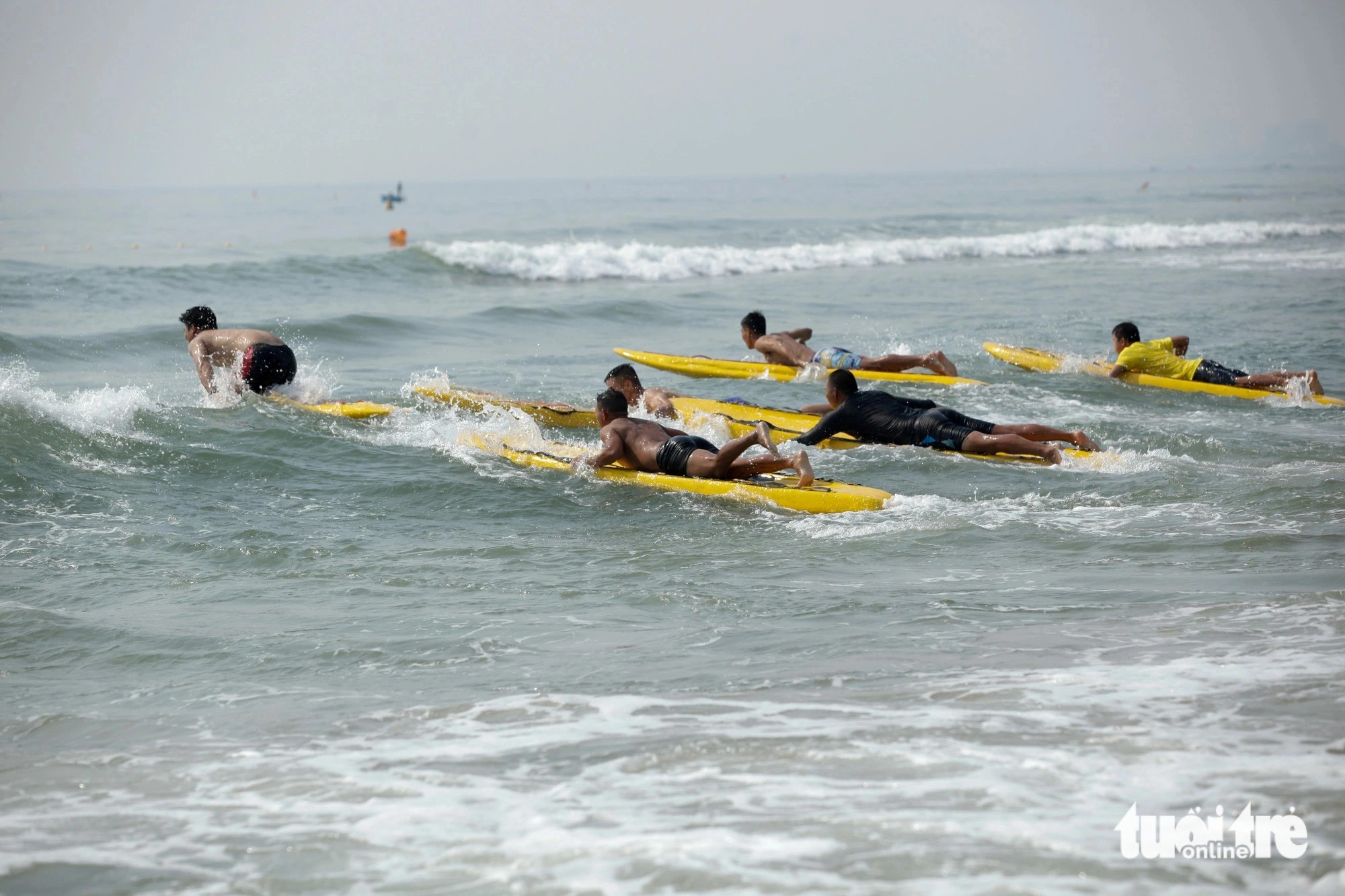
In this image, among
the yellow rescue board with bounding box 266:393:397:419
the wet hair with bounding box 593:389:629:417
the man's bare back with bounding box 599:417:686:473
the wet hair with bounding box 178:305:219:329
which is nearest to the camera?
the man's bare back with bounding box 599:417:686:473

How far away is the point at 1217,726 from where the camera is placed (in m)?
4.58

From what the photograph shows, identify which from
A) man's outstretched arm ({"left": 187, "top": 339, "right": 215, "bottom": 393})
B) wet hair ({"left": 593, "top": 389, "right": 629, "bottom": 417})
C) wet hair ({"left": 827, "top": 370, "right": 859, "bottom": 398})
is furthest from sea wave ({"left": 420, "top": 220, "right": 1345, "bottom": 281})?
wet hair ({"left": 593, "top": 389, "right": 629, "bottom": 417})

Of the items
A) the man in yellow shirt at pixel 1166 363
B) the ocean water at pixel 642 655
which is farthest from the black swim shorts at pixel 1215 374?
the ocean water at pixel 642 655

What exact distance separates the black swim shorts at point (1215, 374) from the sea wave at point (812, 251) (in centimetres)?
1930

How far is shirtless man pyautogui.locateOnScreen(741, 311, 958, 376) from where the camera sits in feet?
47.7

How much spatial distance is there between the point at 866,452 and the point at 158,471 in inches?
243

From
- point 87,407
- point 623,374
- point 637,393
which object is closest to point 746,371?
point 637,393

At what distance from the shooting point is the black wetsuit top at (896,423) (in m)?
10.4

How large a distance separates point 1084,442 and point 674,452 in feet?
11.8

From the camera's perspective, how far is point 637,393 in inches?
452

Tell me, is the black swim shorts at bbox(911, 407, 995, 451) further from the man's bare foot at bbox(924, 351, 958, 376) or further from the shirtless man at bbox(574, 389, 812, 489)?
the man's bare foot at bbox(924, 351, 958, 376)

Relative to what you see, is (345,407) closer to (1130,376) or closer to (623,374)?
(623,374)

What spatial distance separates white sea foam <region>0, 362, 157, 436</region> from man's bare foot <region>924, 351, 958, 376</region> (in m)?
8.80

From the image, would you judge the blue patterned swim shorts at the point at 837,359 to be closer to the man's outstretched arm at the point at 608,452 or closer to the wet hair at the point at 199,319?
the man's outstretched arm at the point at 608,452
